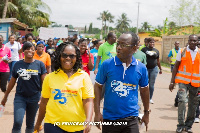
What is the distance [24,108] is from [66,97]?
163 cm

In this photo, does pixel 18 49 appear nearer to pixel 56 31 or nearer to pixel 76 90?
pixel 56 31

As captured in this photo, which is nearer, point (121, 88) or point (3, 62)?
point (121, 88)

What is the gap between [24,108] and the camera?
15.3 feet

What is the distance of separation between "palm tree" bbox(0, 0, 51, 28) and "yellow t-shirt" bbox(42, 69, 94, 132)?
1144 inches

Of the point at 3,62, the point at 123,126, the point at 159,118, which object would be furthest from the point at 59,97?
the point at 3,62

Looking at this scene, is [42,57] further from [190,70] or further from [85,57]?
[190,70]

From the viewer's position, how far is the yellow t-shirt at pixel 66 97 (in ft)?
10.7

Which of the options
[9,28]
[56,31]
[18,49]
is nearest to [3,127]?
[18,49]

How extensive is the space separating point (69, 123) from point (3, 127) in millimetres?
3390

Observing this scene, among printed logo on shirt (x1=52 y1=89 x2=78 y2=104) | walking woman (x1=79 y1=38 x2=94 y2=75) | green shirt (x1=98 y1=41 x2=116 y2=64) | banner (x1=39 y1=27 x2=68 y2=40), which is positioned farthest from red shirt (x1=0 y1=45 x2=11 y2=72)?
banner (x1=39 y1=27 x2=68 y2=40)

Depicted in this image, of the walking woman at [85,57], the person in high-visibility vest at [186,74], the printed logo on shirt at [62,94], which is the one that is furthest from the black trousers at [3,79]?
the printed logo on shirt at [62,94]

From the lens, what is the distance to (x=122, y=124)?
11.7 ft

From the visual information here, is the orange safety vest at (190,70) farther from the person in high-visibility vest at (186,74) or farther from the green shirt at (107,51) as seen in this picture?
the green shirt at (107,51)

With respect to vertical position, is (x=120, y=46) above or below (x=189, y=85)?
above
